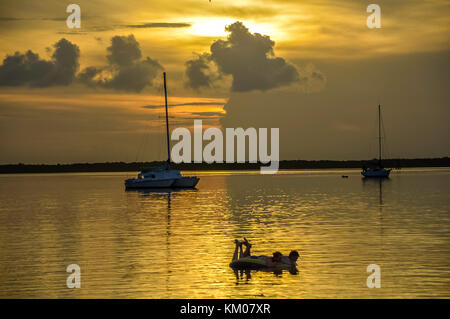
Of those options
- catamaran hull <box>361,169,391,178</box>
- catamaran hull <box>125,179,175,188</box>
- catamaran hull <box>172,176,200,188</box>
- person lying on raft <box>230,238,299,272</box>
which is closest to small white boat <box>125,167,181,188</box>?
catamaran hull <box>125,179,175,188</box>

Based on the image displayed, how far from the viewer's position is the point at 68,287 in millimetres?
23625

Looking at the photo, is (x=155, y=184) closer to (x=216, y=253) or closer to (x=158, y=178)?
(x=158, y=178)

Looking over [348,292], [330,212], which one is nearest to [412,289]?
[348,292]

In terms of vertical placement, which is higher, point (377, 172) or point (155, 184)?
point (377, 172)

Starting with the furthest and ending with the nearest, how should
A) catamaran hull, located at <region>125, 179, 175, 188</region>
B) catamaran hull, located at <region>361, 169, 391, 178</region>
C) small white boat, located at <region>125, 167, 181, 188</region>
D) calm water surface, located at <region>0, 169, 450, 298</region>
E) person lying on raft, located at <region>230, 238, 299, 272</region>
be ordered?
catamaran hull, located at <region>361, 169, 391, 178</region> < catamaran hull, located at <region>125, 179, 175, 188</region> < small white boat, located at <region>125, 167, 181, 188</region> < person lying on raft, located at <region>230, 238, 299, 272</region> < calm water surface, located at <region>0, 169, 450, 298</region>

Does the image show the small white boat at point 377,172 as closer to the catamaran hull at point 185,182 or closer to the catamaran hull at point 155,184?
the catamaran hull at point 185,182

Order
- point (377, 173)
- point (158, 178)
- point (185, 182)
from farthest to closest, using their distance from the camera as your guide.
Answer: point (377, 173), point (185, 182), point (158, 178)

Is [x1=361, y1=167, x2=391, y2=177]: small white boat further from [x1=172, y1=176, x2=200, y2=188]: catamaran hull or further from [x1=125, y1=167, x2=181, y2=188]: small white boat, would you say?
[x1=125, y1=167, x2=181, y2=188]: small white boat

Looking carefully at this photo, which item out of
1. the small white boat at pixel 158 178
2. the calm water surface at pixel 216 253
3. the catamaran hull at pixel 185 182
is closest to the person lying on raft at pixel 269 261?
the calm water surface at pixel 216 253

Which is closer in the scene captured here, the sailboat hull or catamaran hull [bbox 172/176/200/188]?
the sailboat hull

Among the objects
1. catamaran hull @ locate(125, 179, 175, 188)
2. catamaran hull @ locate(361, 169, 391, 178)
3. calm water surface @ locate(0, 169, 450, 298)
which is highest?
catamaran hull @ locate(361, 169, 391, 178)

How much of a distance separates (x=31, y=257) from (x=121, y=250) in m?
4.73

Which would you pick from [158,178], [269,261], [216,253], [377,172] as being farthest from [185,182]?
[269,261]
